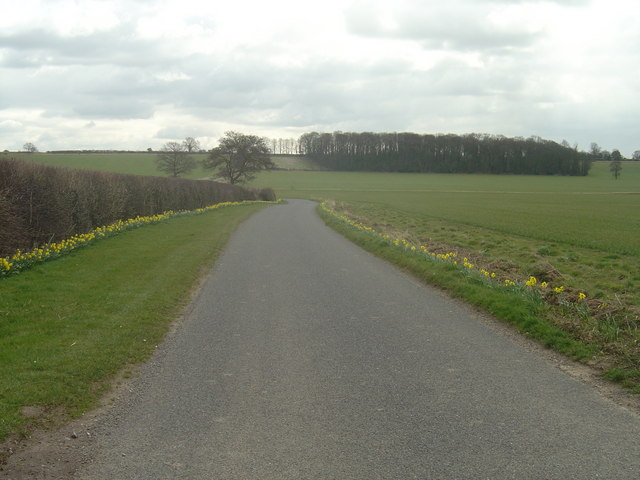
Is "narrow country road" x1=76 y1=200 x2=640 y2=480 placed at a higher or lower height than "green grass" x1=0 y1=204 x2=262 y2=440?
lower

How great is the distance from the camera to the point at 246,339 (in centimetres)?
744

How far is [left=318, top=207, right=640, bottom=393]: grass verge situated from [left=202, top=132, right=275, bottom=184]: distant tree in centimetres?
6042

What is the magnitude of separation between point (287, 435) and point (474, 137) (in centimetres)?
14855

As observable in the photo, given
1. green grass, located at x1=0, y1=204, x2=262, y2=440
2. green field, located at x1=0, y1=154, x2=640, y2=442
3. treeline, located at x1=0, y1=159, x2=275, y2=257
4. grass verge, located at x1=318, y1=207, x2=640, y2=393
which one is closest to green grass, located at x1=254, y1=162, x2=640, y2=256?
green field, located at x1=0, y1=154, x2=640, y2=442

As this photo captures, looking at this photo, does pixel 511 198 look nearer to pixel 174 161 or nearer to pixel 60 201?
pixel 174 161

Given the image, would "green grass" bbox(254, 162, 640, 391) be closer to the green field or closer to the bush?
the green field

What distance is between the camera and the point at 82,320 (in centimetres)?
794

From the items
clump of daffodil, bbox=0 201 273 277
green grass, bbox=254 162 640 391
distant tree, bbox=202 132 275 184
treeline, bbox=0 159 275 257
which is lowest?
green grass, bbox=254 162 640 391

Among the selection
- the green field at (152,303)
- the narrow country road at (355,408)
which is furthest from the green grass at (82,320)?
the narrow country road at (355,408)

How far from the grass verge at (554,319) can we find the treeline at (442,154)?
132030 millimetres

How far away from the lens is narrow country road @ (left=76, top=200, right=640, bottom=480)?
13.2 feet

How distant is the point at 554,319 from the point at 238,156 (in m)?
66.1

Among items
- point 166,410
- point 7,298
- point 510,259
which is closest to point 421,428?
point 166,410

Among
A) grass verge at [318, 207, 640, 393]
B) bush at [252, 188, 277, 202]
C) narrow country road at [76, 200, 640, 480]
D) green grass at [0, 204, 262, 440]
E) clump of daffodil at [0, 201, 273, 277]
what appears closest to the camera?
narrow country road at [76, 200, 640, 480]
